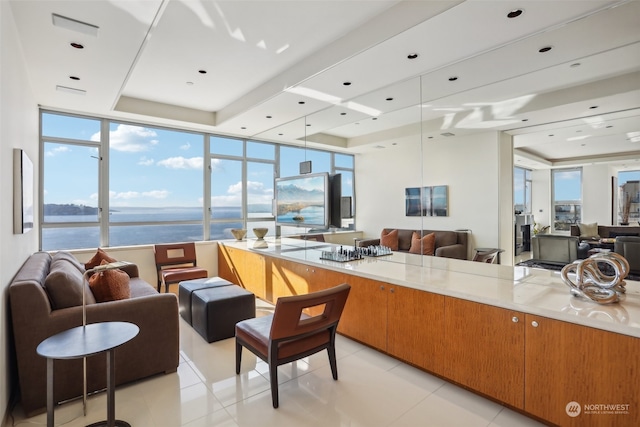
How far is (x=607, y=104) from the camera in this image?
2.00 metres

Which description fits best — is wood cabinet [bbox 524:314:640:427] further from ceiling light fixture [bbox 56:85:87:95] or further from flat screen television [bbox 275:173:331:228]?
ceiling light fixture [bbox 56:85:87:95]

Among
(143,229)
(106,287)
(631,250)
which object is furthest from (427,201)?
(143,229)

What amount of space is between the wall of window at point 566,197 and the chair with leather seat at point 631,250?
27cm

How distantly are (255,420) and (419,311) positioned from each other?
1.43 meters

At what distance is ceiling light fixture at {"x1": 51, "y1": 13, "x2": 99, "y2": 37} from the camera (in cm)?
247

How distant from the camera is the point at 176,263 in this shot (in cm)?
534

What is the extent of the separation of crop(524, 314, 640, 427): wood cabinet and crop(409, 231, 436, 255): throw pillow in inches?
43.2

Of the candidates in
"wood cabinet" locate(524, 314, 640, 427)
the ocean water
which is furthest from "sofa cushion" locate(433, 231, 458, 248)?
the ocean water

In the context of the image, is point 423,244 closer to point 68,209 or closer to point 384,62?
point 384,62

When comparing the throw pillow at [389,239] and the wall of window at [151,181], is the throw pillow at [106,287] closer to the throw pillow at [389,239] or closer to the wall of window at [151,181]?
the wall of window at [151,181]

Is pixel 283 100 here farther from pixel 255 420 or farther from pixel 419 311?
pixel 255 420

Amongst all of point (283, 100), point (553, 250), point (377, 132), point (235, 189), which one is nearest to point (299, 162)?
point (283, 100)

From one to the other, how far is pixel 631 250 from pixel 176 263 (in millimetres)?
5499

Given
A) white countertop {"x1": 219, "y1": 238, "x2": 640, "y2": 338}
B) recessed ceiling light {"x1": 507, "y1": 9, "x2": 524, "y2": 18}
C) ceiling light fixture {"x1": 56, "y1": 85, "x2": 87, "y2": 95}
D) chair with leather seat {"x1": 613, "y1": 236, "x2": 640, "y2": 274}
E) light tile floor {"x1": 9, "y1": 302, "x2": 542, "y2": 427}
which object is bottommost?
light tile floor {"x1": 9, "y1": 302, "x2": 542, "y2": 427}
